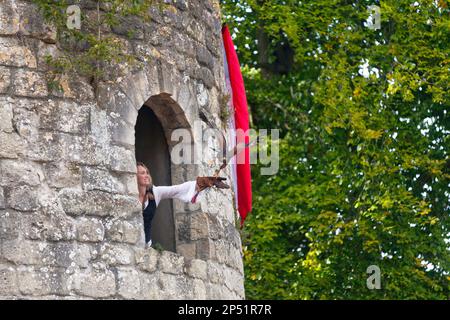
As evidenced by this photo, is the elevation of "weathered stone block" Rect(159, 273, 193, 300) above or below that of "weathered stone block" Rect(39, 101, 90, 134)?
below

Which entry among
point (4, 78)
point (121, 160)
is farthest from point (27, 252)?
point (4, 78)

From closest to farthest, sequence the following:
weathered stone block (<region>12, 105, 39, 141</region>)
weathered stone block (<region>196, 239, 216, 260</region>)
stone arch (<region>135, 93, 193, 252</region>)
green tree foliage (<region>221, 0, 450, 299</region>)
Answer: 1. weathered stone block (<region>12, 105, 39, 141</region>)
2. weathered stone block (<region>196, 239, 216, 260</region>)
3. stone arch (<region>135, 93, 193, 252</region>)
4. green tree foliage (<region>221, 0, 450, 299</region>)

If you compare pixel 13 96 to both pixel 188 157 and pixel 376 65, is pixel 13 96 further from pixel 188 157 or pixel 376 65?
pixel 376 65

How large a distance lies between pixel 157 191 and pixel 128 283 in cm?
95

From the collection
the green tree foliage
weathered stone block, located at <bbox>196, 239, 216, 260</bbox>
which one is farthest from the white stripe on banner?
the green tree foliage

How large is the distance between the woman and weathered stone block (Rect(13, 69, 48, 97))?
39.9 inches

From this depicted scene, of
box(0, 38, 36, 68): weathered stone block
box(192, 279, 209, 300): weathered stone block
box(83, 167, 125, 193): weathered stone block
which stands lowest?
box(192, 279, 209, 300): weathered stone block

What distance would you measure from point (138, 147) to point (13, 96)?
167cm

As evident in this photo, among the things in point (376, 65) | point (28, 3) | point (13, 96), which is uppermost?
point (376, 65)

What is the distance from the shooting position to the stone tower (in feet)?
29.4

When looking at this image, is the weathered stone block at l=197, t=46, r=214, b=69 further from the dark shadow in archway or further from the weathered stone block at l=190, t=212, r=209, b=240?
the weathered stone block at l=190, t=212, r=209, b=240

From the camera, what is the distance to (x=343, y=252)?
17.6 m

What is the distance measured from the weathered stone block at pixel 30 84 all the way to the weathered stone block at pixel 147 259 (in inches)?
46.6
